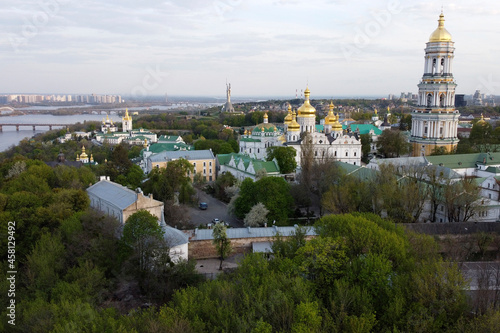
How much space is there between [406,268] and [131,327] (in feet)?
23.0

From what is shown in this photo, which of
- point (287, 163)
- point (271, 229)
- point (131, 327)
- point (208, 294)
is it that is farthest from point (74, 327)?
point (287, 163)

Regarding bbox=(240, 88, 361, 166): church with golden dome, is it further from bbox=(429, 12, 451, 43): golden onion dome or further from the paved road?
bbox=(429, 12, 451, 43): golden onion dome

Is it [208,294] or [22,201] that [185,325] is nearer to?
[208,294]

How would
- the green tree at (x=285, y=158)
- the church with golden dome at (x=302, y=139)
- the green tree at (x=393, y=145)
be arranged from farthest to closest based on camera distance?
the green tree at (x=393, y=145)
the church with golden dome at (x=302, y=139)
the green tree at (x=285, y=158)

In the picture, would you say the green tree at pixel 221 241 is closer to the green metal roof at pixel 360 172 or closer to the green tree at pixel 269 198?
the green tree at pixel 269 198

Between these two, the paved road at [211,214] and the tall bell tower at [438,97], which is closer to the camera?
the paved road at [211,214]

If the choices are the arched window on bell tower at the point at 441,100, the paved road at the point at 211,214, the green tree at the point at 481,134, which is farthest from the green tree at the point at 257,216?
the green tree at the point at 481,134

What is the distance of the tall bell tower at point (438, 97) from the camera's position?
33500mm

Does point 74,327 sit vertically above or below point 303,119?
below

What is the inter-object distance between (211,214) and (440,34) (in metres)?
23.4

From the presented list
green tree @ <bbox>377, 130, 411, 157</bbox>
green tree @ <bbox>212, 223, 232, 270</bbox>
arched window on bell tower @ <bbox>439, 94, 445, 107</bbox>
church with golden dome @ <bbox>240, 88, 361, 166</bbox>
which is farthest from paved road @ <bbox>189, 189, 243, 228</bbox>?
arched window on bell tower @ <bbox>439, 94, 445, 107</bbox>

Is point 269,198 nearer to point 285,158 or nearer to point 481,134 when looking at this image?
point 285,158

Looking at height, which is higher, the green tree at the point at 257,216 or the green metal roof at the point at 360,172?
the green metal roof at the point at 360,172

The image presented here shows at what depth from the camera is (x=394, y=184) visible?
1920cm
